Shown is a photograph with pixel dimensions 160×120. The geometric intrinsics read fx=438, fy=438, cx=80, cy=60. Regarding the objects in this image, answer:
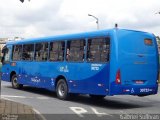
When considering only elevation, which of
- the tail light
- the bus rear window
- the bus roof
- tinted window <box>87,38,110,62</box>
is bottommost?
the tail light

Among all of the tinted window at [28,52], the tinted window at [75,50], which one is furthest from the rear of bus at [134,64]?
the tinted window at [28,52]

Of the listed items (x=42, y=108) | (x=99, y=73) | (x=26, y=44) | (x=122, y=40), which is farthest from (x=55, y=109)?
(x=26, y=44)

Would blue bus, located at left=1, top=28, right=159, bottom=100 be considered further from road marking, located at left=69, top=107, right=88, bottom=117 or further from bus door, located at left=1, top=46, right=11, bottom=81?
bus door, located at left=1, top=46, right=11, bottom=81

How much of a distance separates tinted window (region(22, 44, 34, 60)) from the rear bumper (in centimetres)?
723

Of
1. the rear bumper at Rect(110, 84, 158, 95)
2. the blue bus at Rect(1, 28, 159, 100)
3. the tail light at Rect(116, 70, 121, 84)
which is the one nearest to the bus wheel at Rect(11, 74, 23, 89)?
the blue bus at Rect(1, 28, 159, 100)

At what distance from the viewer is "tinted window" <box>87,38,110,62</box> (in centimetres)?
1554

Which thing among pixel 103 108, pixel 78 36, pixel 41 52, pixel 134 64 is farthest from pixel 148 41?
pixel 41 52

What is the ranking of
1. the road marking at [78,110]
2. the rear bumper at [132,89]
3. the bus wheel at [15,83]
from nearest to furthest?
the road marking at [78,110]
the rear bumper at [132,89]
the bus wheel at [15,83]

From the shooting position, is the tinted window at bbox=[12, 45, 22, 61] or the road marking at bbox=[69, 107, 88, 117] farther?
the tinted window at bbox=[12, 45, 22, 61]

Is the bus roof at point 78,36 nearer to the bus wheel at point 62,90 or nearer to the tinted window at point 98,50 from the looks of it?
the tinted window at point 98,50

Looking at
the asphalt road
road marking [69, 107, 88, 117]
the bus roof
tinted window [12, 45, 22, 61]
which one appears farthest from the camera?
tinted window [12, 45, 22, 61]

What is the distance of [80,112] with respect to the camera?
546 inches

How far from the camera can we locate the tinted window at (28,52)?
70.4ft

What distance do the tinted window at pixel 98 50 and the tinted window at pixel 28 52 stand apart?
5.56m
